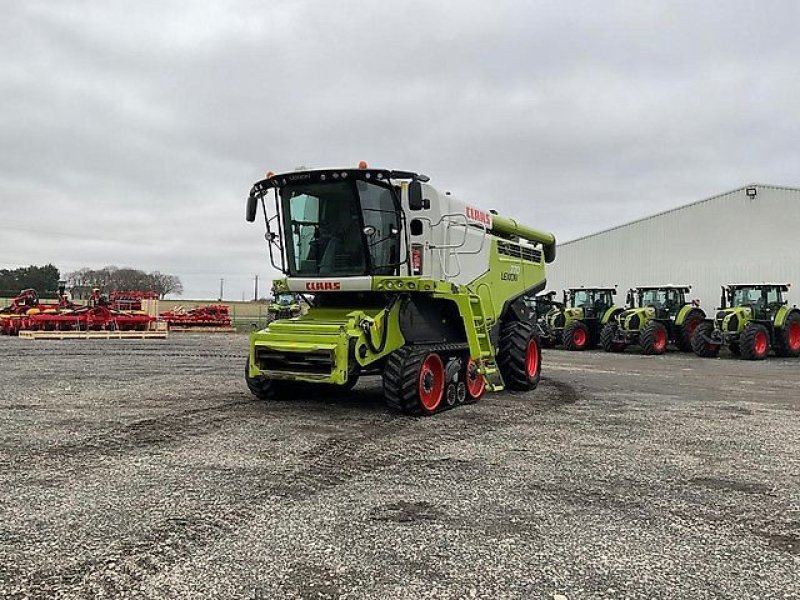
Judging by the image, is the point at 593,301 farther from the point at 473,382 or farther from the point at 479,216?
the point at 473,382

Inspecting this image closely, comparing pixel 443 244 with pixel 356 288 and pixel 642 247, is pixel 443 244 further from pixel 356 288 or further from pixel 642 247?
pixel 642 247

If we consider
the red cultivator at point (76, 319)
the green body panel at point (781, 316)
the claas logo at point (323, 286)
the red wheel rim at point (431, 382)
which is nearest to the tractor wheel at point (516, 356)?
the red wheel rim at point (431, 382)

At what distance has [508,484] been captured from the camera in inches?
216

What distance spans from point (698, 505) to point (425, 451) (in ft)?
8.21

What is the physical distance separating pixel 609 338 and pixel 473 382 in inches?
554

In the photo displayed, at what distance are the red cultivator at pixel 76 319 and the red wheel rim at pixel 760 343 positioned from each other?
20.8 meters

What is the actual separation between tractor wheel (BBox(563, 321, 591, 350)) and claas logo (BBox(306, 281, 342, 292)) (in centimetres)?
1624

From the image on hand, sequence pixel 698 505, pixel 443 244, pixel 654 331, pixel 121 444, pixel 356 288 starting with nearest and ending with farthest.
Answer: pixel 698 505
pixel 121 444
pixel 356 288
pixel 443 244
pixel 654 331

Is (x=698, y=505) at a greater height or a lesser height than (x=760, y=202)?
lesser

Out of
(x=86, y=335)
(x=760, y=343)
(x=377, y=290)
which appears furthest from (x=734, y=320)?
(x=86, y=335)

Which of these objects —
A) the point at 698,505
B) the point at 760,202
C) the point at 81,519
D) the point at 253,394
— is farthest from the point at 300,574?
the point at 760,202

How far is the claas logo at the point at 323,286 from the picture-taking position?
909cm

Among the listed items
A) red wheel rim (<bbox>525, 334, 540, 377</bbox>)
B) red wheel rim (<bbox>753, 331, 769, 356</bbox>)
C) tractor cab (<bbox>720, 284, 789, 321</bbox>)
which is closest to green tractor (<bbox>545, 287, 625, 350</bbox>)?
tractor cab (<bbox>720, 284, 789, 321</bbox>)

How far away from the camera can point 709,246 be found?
2756cm
